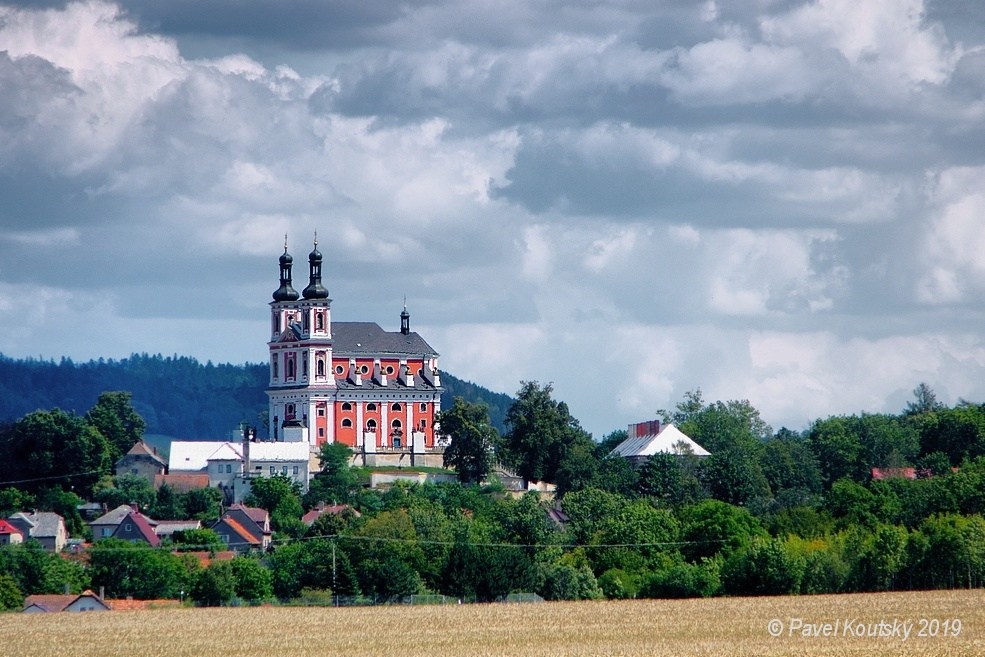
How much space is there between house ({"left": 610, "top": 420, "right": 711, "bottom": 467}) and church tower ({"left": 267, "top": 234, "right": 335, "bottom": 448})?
64.9ft

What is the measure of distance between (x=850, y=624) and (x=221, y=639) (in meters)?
16.5

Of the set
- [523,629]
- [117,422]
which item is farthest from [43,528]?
[523,629]

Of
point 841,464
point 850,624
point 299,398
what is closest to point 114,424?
point 299,398

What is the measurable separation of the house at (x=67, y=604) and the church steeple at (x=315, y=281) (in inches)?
2577

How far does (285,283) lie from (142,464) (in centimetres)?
2257

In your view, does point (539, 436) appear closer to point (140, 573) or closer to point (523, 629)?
point (140, 573)

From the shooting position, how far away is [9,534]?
100 m

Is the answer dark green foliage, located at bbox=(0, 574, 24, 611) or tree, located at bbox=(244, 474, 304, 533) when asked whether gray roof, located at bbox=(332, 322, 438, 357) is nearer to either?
tree, located at bbox=(244, 474, 304, 533)

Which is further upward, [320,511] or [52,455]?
[52,455]

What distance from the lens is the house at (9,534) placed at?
327 ft

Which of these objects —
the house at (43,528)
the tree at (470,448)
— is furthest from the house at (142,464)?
the tree at (470,448)

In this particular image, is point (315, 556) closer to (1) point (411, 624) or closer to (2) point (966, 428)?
(1) point (411, 624)

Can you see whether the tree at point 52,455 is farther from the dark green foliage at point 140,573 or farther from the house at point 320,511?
the dark green foliage at point 140,573

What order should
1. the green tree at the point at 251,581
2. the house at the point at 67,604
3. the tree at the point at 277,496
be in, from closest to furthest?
the house at the point at 67,604
the green tree at the point at 251,581
the tree at the point at 277,496
